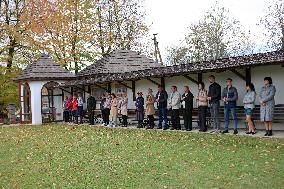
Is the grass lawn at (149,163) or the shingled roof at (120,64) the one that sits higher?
the shingled roof at (120,64)

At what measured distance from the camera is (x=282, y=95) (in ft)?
48.0

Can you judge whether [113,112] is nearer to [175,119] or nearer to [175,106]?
[175,119]

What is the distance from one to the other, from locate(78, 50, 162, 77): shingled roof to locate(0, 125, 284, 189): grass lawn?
466 inches

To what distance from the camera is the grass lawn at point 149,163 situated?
27.1ft

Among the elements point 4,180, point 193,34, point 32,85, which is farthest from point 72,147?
point 193,34

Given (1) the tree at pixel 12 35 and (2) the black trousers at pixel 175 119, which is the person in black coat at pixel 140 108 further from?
(1) the tree at pixel 12 35

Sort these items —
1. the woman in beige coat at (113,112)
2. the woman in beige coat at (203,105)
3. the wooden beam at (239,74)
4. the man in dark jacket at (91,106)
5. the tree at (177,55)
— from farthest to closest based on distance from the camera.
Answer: the tree at (177,55) → the man in dark jacket at (91,106) → the woman in beige coat at (113,112) → the woman in beige coat at (203,105) → the wooden beam at (239,74)

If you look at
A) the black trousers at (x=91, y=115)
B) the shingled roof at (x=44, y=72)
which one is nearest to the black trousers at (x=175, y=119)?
the black trousers at (x=91, y=115)

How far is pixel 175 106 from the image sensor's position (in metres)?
17.4

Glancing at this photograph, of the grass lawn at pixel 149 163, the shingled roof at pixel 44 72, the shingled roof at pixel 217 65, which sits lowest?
the grass lawn at pixel 149 163

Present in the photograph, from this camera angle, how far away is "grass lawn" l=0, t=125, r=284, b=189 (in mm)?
8266

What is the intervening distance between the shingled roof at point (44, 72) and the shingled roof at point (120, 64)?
3.77 feet

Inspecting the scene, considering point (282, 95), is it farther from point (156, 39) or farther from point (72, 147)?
point (156, 39)

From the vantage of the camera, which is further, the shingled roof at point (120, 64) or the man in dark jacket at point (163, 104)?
the shingled roof at point (120, 64)
